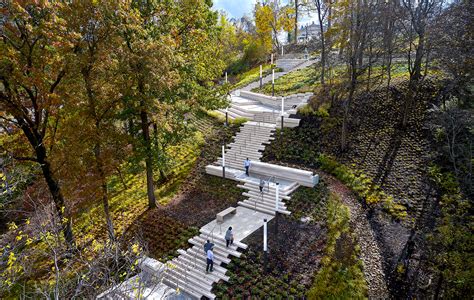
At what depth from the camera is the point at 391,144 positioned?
56.3ft

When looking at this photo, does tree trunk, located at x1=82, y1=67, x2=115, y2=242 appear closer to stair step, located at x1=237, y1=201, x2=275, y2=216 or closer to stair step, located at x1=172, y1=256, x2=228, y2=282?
stair step, located at x1=172, y1=256, x2=228, y2=282

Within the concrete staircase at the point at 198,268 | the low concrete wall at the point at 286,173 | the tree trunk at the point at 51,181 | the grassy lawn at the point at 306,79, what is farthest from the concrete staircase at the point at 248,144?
the tree trunk at the point at 51,181

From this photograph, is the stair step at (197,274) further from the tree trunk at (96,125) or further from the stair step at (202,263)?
the tree trunk at (96,125)

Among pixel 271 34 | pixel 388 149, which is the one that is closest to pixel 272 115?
pixel 388 149

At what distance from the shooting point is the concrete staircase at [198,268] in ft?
37.3

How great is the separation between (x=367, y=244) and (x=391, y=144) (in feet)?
23.9

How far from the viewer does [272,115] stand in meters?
22.5

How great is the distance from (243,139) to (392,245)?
11596 millimetres

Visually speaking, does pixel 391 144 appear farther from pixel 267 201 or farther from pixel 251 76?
pixel 251 76

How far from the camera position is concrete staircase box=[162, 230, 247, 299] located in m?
11.4

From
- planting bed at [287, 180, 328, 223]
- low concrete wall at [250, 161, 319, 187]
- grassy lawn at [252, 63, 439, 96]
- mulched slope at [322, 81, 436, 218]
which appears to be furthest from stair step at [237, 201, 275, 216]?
grassy lawn at [252, 63, 439, 96]

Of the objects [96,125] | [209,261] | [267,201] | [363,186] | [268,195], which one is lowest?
[209,261]

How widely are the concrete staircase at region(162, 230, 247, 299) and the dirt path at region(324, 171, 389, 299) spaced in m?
4.69

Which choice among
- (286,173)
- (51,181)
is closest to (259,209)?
(286,173)
